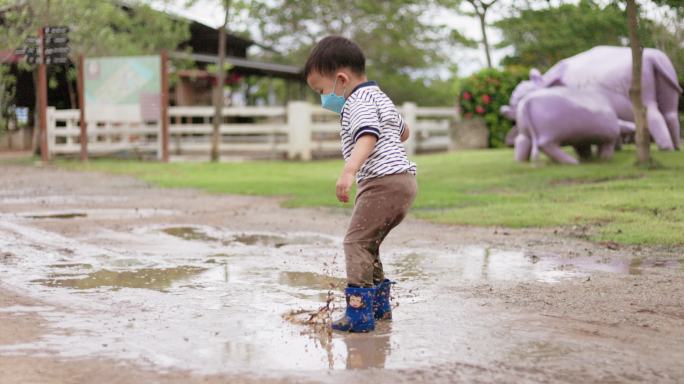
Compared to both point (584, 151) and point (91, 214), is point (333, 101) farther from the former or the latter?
point (584, 151)

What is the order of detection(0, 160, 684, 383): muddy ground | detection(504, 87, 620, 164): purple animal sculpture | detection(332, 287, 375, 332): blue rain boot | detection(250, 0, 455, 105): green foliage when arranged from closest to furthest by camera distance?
detection(0, 160, 684, 383): muddy ground → detection(332, 287, 375, 332): blue rain boot → detection(504, 87, 620, 164): purple animal sculpture → detection(250, 0, 455, 105): green foliage

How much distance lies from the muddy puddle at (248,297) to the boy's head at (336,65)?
1112mm

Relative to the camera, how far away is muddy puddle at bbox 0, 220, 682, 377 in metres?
3.65

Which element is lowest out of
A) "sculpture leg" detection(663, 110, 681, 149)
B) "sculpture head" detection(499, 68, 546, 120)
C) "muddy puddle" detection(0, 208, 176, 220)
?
"muddy puddle" detection(0, 208, 176, 220)

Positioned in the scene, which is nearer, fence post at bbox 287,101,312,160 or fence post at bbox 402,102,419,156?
fence post at bbox 287,101,312,160

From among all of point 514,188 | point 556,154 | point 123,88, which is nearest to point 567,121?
point 556,154

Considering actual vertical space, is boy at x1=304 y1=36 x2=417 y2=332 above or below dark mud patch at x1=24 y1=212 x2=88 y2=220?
above

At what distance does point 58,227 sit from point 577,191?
605 centimetres

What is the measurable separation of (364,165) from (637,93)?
29.9 feet

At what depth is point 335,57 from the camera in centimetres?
421

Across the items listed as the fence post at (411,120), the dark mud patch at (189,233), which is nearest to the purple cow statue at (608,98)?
the dark mud patch at (189,233)

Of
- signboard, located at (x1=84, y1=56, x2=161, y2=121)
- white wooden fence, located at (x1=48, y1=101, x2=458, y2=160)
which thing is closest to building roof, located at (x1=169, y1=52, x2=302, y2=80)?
white wooden fence, located at (x1=48, y1=101, x2=458, y2=160)

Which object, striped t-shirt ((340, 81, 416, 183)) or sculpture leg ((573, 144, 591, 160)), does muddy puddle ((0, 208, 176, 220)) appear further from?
sculpture leg ((573, 144, 591, 160))

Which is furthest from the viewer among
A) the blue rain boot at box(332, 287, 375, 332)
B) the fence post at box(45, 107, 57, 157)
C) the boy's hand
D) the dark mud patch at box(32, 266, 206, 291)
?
the fence post at box(45, 107, 57, 157)
